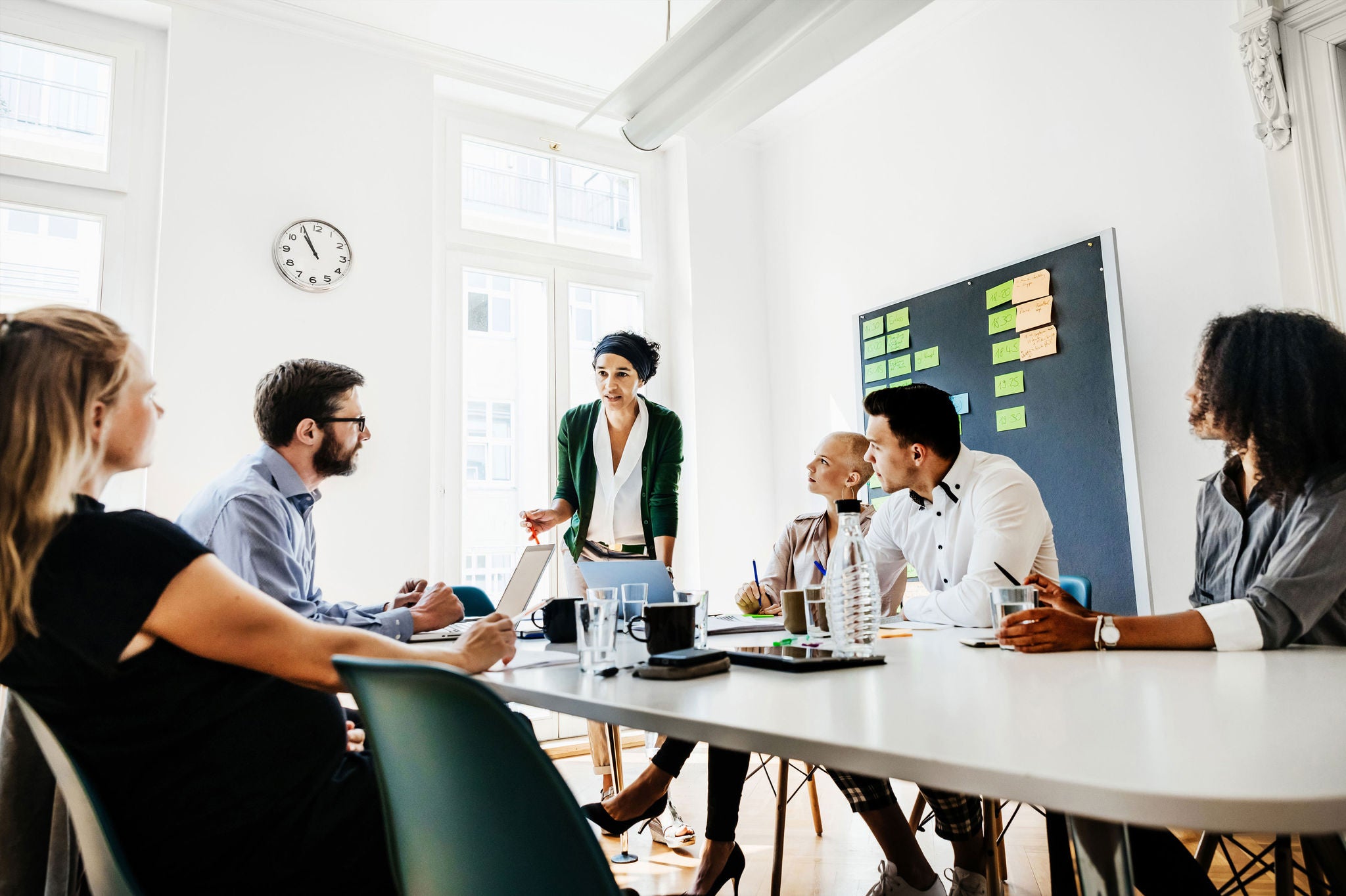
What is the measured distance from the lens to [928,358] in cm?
392

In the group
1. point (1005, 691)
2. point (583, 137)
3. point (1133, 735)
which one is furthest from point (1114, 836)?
point (583, 137)

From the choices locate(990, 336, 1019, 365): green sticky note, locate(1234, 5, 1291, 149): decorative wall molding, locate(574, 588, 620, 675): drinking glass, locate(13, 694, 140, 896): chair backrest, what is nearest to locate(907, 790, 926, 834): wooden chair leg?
locate(574, 588, 620, 675): drinking glass

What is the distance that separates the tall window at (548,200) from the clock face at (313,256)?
0.76 metres

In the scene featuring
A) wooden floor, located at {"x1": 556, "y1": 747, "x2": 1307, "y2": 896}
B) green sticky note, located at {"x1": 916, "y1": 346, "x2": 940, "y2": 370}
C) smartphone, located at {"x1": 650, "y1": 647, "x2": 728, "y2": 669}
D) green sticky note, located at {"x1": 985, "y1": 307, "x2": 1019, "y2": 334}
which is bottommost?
wooden floor, located at {"x1": 556, "y1": 747, "x2": 1307, "y2": 896}

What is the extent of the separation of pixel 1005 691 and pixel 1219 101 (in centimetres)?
290

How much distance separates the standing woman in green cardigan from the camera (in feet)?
10.8

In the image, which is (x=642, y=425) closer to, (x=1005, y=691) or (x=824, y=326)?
(x=824, y=326)

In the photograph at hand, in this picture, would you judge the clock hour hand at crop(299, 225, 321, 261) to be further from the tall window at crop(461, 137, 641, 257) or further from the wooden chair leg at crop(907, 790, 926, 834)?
the wooden chair leg at crop(907, 790, 926, 834)

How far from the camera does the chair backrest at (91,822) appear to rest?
88 centimetres

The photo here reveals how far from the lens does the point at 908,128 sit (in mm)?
4203

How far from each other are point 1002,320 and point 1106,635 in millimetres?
2507

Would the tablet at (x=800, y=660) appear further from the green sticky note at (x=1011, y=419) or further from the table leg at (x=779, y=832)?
the green sticky note at (x=1011, y=419)

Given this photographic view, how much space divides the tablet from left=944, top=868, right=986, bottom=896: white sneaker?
752mm

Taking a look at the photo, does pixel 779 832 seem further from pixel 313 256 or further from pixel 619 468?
pixel 313 256
